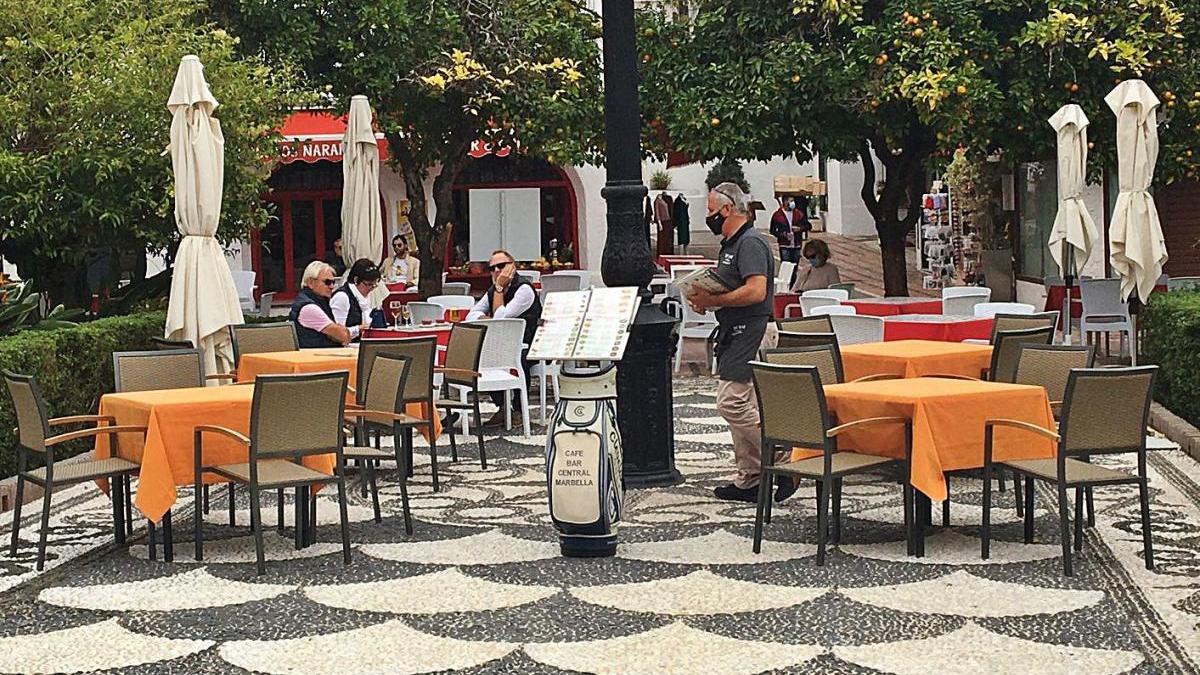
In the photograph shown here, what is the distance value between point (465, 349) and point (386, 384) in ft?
7.44

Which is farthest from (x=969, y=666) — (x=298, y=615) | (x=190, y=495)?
(x=190, y=495)

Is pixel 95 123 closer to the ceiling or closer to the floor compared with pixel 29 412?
closer to the ceiling

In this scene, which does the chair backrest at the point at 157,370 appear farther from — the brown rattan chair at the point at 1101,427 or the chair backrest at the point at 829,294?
the chair backrest at the point at 829,294

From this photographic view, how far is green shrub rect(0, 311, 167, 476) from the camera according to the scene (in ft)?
35.9

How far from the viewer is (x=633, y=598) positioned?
7.64 meters

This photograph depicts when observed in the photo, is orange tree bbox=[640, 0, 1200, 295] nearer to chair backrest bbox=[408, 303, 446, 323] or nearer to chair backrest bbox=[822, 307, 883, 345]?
chair backrest bbox=[408, 303, 446, 323]

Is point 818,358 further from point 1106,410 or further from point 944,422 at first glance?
point 1106,410

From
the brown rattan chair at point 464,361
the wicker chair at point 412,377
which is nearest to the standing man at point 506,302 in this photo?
the brown rattan chair at point 464,361

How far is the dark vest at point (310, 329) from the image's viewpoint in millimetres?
13195

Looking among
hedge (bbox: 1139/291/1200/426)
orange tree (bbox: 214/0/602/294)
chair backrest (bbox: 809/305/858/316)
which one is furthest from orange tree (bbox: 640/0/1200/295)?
hedge (bbox: 1139/291/1200/426)

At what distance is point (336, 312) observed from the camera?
1394cm

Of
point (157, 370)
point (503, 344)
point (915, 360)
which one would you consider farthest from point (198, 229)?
point (915, 360)

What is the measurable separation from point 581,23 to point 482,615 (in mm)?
13792

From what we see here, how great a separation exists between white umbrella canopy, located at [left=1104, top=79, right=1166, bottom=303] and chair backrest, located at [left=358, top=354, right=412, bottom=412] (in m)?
7.26
